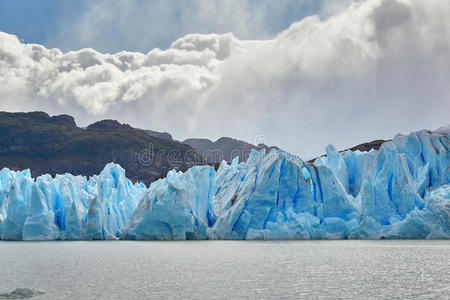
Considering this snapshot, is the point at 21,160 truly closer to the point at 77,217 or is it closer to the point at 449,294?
the point at 77,217

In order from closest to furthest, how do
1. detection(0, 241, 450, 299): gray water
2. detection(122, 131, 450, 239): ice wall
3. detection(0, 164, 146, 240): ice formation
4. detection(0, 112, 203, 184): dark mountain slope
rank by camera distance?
1. detection(0, 241, 450, 299): gray water
2. detection(122, 131, 450, 239): ice wall
3. detection(0, 164, 146, 240): ice formation
4. detection(0, 112, 203, 184): dark mountain slope

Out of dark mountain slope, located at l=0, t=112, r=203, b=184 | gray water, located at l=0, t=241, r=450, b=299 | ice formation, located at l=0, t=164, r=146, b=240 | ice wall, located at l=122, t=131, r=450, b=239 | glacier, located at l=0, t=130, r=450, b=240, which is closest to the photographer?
gray water, located at l=0, t=241, r=450, b=299

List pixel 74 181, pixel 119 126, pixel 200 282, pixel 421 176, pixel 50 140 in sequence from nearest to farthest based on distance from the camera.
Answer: pixel 200 282 < pixel 421 176 < pixel 74 181 < pixel 50 140 < pixel 119 126

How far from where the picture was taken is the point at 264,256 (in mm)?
22891

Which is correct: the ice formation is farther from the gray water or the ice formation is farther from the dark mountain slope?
the dark mountain slope

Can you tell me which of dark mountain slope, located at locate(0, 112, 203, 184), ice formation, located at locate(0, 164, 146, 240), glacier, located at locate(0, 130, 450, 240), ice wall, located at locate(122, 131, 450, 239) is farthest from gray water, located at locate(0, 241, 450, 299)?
dark mountain slope, located at locate(0, 112, 203, 184)

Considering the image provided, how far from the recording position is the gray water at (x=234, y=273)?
13.5 metres

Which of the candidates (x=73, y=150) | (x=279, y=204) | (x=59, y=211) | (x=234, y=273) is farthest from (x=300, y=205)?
(x=73, y=150)

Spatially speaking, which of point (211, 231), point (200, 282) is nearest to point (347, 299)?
point (200, 282)

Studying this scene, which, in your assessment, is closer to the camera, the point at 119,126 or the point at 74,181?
the point at 74,181

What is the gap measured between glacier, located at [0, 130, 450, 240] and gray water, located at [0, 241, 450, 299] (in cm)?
678

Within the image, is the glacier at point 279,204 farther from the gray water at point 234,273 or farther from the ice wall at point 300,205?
the gray water at point 234,273

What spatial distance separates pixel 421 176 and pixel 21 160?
113246mm

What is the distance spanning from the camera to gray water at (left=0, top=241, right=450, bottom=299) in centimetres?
1355
